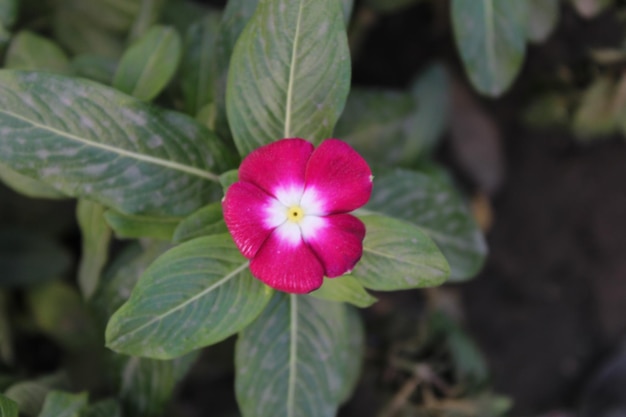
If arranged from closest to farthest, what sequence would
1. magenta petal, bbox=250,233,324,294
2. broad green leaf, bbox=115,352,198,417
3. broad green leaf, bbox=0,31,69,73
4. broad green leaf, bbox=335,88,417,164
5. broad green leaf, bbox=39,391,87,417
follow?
magenta petal, bbox=250,233,324,294
broad green leaf, bbox=39,391,87,417
broad green leaf, bbox=115,352,198,417
broad green leaf, bbox=0,31,69,73
broad green leaf, bbox=335,88,417,164

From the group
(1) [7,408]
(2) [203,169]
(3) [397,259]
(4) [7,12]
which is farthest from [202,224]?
(4) [7,12]

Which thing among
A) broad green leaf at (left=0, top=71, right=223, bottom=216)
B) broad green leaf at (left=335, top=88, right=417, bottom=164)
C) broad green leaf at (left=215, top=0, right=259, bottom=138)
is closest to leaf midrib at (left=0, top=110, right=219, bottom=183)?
broad green leaf at (left=0, top=71, right=223, bottom=216)

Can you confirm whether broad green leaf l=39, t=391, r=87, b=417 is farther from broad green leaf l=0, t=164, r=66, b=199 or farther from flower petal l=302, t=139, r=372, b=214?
flower petal l=302, t=139, r=372, b=214

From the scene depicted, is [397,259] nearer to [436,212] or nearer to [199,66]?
[436,212]

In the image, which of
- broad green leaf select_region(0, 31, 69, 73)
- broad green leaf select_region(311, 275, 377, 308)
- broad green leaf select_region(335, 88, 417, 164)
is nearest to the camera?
broad green leaf select_region(311, 275, 377, 308)

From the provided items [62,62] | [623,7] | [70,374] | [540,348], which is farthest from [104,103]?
[540,348]

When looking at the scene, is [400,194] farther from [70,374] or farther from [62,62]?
[70,374]
